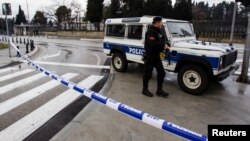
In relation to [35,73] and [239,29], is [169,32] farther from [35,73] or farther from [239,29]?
[239,29]

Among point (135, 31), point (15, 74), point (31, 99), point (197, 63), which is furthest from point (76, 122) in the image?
point (15, 74)

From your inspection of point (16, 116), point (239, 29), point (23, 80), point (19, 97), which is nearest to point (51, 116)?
point (16, 116)

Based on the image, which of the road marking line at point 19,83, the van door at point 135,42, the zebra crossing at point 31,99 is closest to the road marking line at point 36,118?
A: the zebra crossing at point 31,99

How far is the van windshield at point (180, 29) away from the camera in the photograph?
7.46m

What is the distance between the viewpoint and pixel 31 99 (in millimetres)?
6203

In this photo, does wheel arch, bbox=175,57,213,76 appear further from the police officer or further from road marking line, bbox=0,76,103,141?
road marking line, bbox=0,76,103,141

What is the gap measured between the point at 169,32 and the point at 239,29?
22388 mm

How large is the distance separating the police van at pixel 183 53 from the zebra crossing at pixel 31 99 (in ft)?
5.32

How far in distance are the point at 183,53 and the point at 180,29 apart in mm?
1454

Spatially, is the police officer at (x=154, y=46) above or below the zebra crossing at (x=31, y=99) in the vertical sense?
above

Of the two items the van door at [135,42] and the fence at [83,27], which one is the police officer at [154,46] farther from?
the fence at [83,27]

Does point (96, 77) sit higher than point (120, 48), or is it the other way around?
point (120, 48)

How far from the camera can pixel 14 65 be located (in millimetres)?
11148

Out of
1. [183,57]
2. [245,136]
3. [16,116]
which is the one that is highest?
[183,57]
